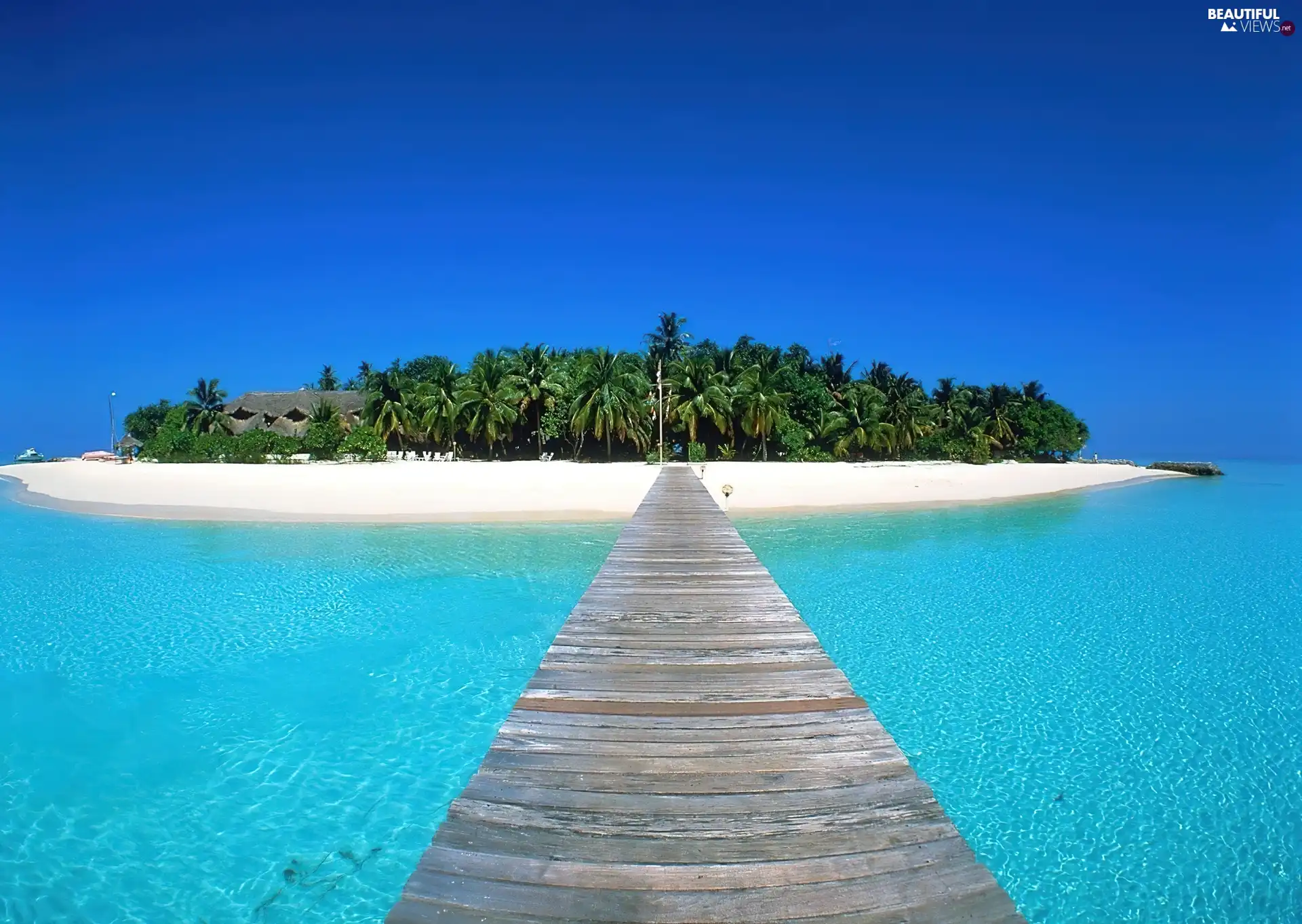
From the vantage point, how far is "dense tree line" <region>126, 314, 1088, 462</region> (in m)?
40.2

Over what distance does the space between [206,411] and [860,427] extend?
46428 millimetres

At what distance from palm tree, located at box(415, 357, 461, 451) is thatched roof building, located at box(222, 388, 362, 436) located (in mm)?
13768

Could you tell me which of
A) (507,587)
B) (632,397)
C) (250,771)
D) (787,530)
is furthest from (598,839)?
(632,397)

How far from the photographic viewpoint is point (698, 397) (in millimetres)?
40406

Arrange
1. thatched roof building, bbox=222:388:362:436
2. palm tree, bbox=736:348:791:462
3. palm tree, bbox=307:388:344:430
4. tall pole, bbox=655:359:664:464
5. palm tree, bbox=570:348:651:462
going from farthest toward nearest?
thatched roof building, bbox=222:388:362:436
palm tree, bbox=307:388:344:430
palm tree, bbox=736:348:791:462
tall pole, bbox=655:359:664:464
palm tree, bbox=570:348:651:462

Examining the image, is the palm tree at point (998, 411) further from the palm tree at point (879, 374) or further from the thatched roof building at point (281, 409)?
the thatched roof building at point (281, 409)

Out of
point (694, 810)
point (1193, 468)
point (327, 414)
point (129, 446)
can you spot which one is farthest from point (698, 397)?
point (129, 446)

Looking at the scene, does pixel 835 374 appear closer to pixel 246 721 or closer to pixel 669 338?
pixel 669 338

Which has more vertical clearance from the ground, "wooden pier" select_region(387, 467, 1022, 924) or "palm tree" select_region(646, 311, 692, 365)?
"palm tree" select_region(646, 311, 692, 365)

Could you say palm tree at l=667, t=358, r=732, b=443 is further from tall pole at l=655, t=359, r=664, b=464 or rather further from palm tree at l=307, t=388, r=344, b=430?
palm tree at l=307, t=388, r=344, b=430

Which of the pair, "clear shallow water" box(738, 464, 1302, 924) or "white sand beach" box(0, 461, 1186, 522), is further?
"white sand beach" box(0, 461, 1186, 522)

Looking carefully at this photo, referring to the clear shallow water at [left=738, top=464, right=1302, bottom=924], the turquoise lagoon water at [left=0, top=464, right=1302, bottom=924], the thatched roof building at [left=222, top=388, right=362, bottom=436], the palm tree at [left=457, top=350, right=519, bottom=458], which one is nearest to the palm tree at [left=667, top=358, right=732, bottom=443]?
the palm tree at [left=457, top=350, right=519, bottom=458]

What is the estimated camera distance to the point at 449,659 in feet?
28.7

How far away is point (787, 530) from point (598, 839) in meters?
16.6
